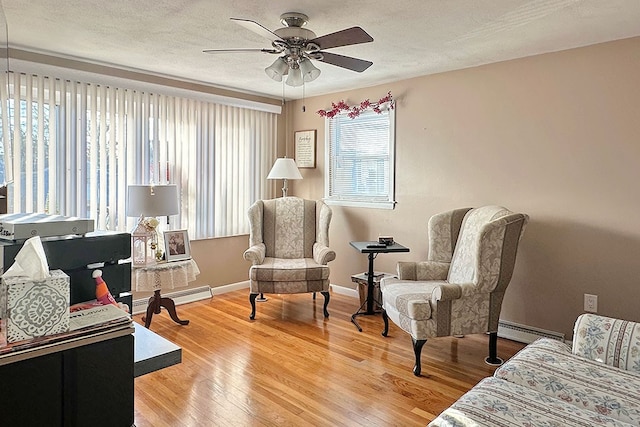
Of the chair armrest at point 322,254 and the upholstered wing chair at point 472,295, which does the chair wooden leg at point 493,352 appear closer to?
the upholstered wing chair at point 472,295

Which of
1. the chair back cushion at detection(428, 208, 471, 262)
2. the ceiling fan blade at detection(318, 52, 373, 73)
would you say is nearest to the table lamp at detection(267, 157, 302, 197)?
the chair back cushion at detection(428, 208, 471, 262)

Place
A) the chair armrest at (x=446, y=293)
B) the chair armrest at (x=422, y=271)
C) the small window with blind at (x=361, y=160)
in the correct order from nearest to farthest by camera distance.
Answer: the chair armrest at (x=446, y=293)
the chair armrest at (x=422, y=271)
the small window with blind at (x=361, y=160)

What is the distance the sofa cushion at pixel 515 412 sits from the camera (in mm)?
1444

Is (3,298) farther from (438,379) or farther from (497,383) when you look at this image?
(438,379)

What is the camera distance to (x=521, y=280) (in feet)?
11.8

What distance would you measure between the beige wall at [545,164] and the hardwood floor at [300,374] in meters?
0.74

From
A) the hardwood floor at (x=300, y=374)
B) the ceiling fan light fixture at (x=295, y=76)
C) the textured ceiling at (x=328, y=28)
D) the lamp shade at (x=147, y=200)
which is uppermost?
the textured ceiling at (x=328, y=28)

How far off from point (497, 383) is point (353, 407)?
1005 millimetres

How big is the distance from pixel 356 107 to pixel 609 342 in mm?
3336

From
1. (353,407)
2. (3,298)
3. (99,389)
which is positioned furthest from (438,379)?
(3,298)

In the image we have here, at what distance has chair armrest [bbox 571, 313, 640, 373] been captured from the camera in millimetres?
1933

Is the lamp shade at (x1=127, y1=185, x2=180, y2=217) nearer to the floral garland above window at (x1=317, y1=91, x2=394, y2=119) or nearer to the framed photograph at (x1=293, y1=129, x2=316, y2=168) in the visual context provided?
the framed photograph at (x1=293, y1=129, x2=316, y2=168)

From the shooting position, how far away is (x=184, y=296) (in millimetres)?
4539

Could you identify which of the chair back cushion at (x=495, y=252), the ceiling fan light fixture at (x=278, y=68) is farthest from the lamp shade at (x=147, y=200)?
the chair back cushion at (x=495, y=252)
